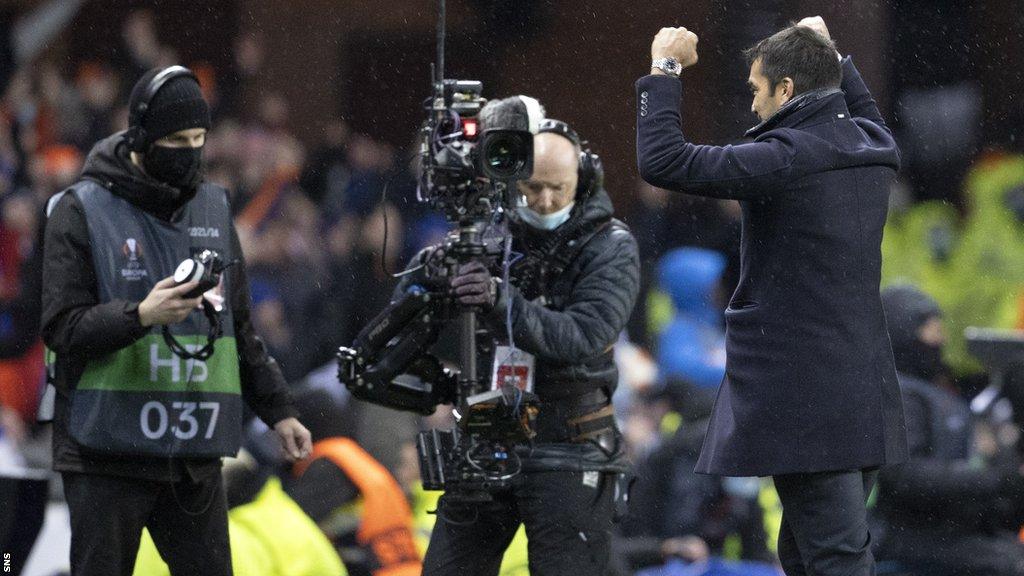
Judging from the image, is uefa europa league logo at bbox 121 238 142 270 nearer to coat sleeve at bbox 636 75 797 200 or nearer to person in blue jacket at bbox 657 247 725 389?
coat sleeve at bbox 636 75 797 200

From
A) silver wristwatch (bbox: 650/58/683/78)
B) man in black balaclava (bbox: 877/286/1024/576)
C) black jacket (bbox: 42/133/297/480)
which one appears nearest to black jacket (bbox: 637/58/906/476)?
silver wristwatch (bbox: 650/58/683/78)

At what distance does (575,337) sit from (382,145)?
720 centimetres

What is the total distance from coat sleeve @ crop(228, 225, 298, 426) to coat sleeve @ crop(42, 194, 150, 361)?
482 mm

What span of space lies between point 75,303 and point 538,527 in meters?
1.44

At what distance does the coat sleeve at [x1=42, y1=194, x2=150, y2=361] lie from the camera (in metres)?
4.86

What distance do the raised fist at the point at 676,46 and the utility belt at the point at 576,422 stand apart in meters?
1.03

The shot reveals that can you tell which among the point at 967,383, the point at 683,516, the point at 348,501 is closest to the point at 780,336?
the point at 348,501

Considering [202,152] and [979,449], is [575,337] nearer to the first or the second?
[202,152]

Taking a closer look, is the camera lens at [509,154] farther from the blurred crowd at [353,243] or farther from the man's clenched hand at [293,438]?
the blurred crowd at [353,243]

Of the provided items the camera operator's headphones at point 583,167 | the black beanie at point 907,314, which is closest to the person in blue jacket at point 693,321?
the black beanie at point 907,314

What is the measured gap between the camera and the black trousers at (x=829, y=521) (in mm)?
4434

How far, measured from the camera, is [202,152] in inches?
205

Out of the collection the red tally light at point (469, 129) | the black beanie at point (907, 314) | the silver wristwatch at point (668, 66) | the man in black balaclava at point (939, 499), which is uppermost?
the silver wristwatch at point (668, 66)

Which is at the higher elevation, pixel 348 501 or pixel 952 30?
pixel 952 30
